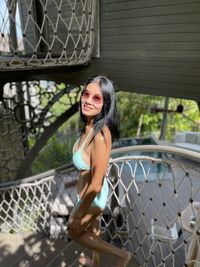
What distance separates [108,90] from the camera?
4.68ft

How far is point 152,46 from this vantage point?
2.11 meters

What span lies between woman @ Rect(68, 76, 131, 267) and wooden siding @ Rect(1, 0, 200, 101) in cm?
75

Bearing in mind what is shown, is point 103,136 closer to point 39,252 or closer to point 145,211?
point 145,211

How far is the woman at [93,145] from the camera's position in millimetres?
1393

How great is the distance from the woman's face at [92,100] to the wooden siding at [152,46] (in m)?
0.82

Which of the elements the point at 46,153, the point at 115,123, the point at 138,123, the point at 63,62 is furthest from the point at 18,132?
the point at 138,123

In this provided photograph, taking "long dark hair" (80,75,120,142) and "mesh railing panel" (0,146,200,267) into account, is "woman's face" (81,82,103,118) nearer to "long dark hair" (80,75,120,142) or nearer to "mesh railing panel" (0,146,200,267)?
"long dark hair" (80,75,120,142)

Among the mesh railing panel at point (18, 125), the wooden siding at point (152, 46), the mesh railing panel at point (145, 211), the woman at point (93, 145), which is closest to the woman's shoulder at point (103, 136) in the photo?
the woman at point (93, 145)

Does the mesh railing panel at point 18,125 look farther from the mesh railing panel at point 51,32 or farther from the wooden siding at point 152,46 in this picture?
the wooden siding at point 152,46

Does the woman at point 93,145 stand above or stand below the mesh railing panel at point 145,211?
above

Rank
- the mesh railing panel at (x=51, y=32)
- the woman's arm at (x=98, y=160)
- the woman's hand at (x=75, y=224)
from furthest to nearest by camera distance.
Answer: the mesh railing panel at (x=51, y=32)
the woman's hand at (x=75, y=224)
the woman's arm at (x=98, y=160)

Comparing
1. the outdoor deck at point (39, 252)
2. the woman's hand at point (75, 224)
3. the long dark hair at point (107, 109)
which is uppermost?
the long dark hair at point (107, 109)

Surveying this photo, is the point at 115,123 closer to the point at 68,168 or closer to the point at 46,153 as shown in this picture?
the point at 68,168

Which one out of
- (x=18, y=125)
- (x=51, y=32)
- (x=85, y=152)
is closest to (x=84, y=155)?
(x=85, y=152)
